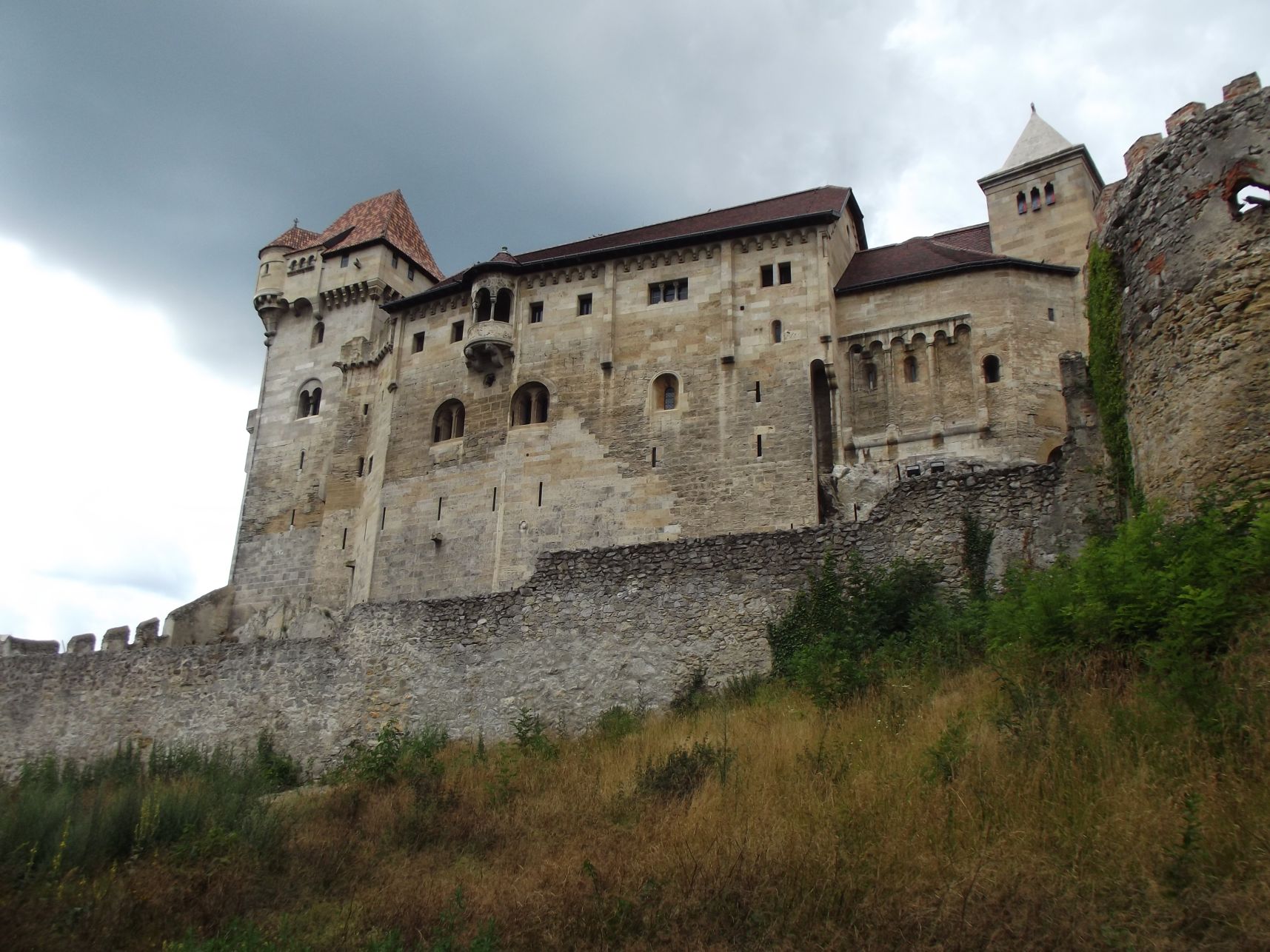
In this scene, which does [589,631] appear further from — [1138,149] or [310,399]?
[310,399]

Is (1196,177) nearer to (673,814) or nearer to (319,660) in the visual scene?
(673,814)

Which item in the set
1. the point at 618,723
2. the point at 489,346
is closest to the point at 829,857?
the point at 618,723

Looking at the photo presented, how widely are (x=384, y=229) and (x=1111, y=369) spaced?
3176 centimetres

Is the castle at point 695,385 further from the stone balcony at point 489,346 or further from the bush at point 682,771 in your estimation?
the bush at point 682,771

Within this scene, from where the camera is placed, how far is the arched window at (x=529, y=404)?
103ft

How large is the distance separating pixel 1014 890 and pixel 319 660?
588 inches

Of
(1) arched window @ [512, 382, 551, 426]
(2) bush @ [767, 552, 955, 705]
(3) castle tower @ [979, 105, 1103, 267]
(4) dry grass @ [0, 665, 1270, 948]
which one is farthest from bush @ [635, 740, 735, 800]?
(3) castle tower @ [979, 105, 1103, 267]

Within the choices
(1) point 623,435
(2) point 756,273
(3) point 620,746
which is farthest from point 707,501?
(3) point 620,746

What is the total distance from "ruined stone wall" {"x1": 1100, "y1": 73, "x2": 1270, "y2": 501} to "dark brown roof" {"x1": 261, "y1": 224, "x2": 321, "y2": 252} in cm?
3493

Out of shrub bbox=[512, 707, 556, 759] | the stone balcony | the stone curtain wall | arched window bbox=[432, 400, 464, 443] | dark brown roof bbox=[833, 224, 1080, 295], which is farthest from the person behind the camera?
arched window bbox=[432, 400, 464, 443]

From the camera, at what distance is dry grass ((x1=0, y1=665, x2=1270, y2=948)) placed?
724 cm

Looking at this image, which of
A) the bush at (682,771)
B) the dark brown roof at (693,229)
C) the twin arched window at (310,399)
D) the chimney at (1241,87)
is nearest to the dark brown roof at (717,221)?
the dark brown roof at (693,229)

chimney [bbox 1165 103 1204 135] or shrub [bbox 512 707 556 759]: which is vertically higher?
chimney [bbox 1165 103 1204 135]

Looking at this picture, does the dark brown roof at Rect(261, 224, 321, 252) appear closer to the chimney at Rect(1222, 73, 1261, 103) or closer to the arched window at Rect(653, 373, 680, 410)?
the arched window at Rect(653, 373, 680, 410)
